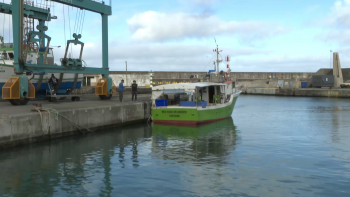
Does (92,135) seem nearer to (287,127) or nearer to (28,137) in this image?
(28,137)

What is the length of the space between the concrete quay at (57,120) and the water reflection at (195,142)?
87.3 inches

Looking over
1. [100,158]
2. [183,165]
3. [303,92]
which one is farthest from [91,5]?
[303,92]

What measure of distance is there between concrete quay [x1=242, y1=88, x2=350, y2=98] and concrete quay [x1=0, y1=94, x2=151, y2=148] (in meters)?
40.3

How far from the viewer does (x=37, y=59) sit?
26.2 m

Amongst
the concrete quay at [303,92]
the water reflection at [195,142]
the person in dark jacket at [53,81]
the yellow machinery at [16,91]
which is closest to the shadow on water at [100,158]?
the water reflection at [195,142]

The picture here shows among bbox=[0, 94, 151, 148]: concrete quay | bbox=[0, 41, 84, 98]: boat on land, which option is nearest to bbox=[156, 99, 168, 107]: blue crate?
bbox=[0, 94, 151, 148]: concrete quay

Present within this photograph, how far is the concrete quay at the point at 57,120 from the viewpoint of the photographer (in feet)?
45.3

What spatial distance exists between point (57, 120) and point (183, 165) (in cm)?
754

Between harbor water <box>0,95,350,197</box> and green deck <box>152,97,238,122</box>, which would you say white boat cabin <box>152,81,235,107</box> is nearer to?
green deck <box>152,97,238,122</box>

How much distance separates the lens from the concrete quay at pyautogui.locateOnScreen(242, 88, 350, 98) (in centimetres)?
5242

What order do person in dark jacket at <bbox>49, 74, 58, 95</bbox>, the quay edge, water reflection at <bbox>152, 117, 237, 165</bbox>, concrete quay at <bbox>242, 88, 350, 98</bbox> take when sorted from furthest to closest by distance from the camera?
concrete quay at <bbox>242, 88, 350, 98</bbox> < person in dark jacket at <bbox>49, 74, 58, 95</bbox> < the quay edge < water reflection at <bbox>152, 117, 237, 165</bbox>

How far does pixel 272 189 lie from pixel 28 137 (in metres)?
10.6

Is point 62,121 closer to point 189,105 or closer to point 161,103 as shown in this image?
point 161,103

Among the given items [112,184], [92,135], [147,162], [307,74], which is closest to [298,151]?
[147,162]
